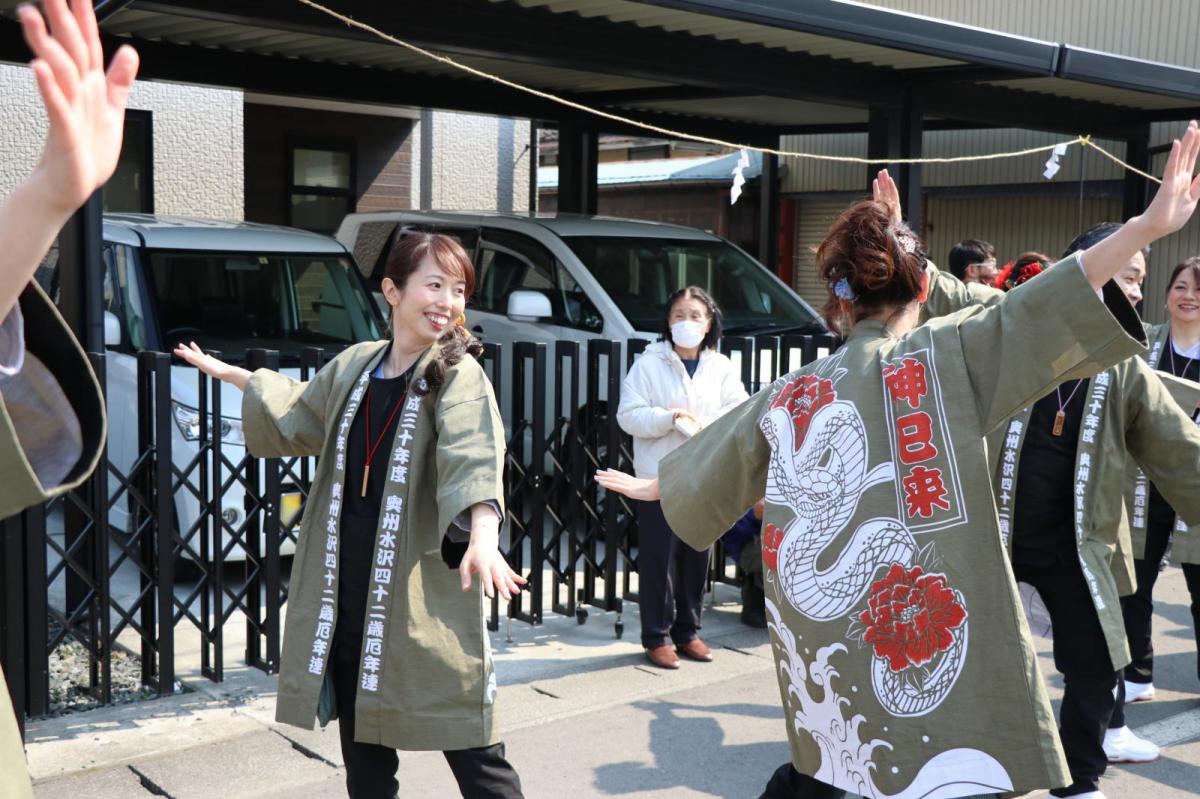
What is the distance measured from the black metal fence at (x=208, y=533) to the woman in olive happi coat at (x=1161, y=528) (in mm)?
1796

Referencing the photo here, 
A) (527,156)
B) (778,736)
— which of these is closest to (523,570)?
(778,736)

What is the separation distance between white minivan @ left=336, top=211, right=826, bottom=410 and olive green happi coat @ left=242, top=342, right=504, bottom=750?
178 inches

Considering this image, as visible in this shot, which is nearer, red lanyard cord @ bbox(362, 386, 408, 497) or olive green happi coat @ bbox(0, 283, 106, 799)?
olive green happi coat @ bbox(0, 283, 106, 799)

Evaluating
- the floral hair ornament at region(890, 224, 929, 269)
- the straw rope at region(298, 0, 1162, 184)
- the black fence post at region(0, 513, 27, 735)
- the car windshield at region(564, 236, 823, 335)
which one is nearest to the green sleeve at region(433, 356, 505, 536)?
the floral hair ornament at region(890, 224, 929, 269)

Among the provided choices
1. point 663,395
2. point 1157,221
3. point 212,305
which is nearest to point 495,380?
point 663,395

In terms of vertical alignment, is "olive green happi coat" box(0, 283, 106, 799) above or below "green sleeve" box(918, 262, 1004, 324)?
below

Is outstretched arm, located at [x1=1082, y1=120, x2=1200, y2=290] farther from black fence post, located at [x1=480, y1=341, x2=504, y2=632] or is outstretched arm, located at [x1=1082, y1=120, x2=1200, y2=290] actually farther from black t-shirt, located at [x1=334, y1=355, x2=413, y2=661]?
black fence post, located at [x1=480, y1=341, x2=504, y2=632]

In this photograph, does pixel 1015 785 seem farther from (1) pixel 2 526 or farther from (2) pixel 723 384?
(1) pixel 2 526

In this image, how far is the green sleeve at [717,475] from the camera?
291cm

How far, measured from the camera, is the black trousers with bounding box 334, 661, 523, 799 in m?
2.99

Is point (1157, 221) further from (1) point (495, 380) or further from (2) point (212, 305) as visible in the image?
(2) point (212, 305)

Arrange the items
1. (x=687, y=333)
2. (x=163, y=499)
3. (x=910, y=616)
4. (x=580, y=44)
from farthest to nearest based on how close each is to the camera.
Result: (x=580, y=44)
(x=687, y=333)
(x=163, y=499)
(x=910, y=616)

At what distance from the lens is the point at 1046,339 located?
2406 mm

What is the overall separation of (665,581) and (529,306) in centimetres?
292
